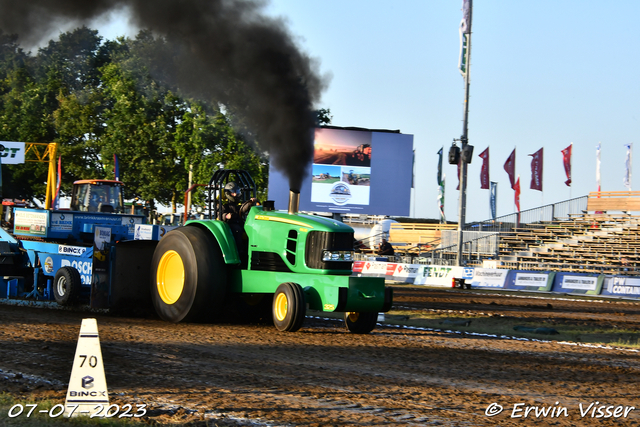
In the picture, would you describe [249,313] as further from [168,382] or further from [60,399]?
[60,399]

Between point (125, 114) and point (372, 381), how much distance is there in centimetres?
3720

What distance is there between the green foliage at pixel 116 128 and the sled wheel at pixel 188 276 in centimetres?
2546

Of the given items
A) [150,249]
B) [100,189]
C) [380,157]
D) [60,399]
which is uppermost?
[380,157]

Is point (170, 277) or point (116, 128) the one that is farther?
point (116, 128)

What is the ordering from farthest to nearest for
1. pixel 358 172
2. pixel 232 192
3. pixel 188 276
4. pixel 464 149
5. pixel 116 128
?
pixel 116 128, pixel 358 172, pixel 464 149, pixel 232 192, pixel 188 276

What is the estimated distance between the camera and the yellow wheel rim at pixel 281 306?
31.7ft

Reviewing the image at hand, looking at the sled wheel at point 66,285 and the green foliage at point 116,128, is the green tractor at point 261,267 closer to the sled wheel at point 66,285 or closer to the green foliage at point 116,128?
the sled wheel at point 66,285

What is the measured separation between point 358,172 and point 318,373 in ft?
99.0

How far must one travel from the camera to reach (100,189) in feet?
64.5

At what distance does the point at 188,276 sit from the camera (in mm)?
10055

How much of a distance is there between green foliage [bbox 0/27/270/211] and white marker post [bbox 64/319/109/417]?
31.4 metres

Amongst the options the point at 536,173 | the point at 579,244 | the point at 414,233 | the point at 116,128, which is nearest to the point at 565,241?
the point at 579,244

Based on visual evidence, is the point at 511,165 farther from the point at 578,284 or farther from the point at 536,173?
the point at 578,284

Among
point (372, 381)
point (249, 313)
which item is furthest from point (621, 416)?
point (249, 313)
